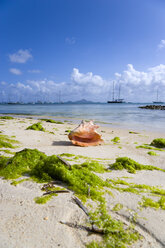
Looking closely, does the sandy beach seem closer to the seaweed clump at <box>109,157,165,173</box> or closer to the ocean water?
the seaweed clump at <box>109,157,165,173</box>

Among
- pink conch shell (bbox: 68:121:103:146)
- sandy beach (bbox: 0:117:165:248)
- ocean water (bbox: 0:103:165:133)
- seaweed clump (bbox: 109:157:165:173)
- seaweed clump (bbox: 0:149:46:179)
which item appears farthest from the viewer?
ocean water (bbox: 0:103:165:133)

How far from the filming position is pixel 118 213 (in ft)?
5.88

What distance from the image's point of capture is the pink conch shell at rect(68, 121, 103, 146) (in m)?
5.25

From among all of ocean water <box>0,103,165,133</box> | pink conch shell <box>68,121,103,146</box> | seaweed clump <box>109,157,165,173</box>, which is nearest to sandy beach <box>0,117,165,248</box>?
seaweed clump <box>109,157,165,173</box>

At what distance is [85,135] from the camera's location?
5355 millimetres

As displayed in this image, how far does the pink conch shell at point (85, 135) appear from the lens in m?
5.25

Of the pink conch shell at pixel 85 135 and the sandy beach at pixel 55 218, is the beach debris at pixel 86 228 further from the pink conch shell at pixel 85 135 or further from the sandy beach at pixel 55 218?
the pink conch shell at pixel 85 135

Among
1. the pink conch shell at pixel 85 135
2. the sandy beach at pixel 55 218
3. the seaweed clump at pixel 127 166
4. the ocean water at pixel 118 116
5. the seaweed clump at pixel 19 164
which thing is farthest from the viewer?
the ocean water at pixel 118 116

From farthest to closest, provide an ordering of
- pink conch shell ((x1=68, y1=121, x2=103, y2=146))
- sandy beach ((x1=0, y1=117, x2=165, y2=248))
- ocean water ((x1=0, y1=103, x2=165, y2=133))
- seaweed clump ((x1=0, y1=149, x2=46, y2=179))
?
ocean water ((x1=0, y1=103, x2=165, y2=133)) → pink conch shell ((x1=68, y1=121, x2=103, y2=146)) → seaweed clump ((x1=0, y1=149, x2=46, y2=179)) → sandy beach ((x1=0, y1=117, x2=165, y2=248))

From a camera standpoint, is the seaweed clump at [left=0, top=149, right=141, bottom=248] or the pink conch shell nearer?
the seaweed clump at [left=0, top=149, right=141, bottom=248]

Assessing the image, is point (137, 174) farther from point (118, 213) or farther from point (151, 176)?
point (118, 213)

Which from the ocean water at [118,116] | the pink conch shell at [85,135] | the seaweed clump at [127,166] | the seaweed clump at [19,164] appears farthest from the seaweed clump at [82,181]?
the ocean water at [118,116]

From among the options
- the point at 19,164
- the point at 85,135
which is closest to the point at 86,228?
the point at 19,164

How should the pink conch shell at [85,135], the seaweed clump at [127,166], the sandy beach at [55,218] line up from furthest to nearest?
the pink conch shell at [85,135] → the seaweed clump at [127,166] → the sandy beach at [55,218]
